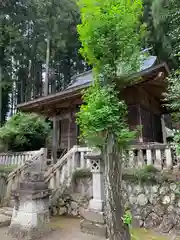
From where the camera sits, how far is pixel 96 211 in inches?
154

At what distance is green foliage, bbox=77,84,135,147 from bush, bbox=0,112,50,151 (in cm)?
660

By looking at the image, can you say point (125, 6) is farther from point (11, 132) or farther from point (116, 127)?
point (11, 132)

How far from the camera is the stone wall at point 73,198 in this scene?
5.01 meters

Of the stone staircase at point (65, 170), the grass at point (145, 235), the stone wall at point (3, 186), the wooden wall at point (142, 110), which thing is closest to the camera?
the grass at point (145, 235)

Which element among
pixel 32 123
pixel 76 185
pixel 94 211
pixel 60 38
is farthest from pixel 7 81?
pixel 94 211

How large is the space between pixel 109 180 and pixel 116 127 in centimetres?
74


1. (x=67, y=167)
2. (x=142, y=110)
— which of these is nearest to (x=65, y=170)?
(x=67, y=167)

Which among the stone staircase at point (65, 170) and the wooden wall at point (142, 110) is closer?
the stone staircase at point (65, 170)

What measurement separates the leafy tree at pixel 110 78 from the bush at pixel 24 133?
657cm

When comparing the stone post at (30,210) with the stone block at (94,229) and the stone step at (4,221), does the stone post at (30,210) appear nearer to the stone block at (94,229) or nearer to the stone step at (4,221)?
the stone step at (4,221)

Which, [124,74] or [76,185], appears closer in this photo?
[124,74]

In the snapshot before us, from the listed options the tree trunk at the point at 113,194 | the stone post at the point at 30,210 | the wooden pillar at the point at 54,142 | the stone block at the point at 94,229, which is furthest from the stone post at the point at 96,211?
the wooden pillar at the point at 54,142

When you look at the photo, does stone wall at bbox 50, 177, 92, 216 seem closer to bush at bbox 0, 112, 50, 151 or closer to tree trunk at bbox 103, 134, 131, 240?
tree trunk at bbox 103, 134, 131, 240

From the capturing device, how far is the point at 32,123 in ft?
31.4
